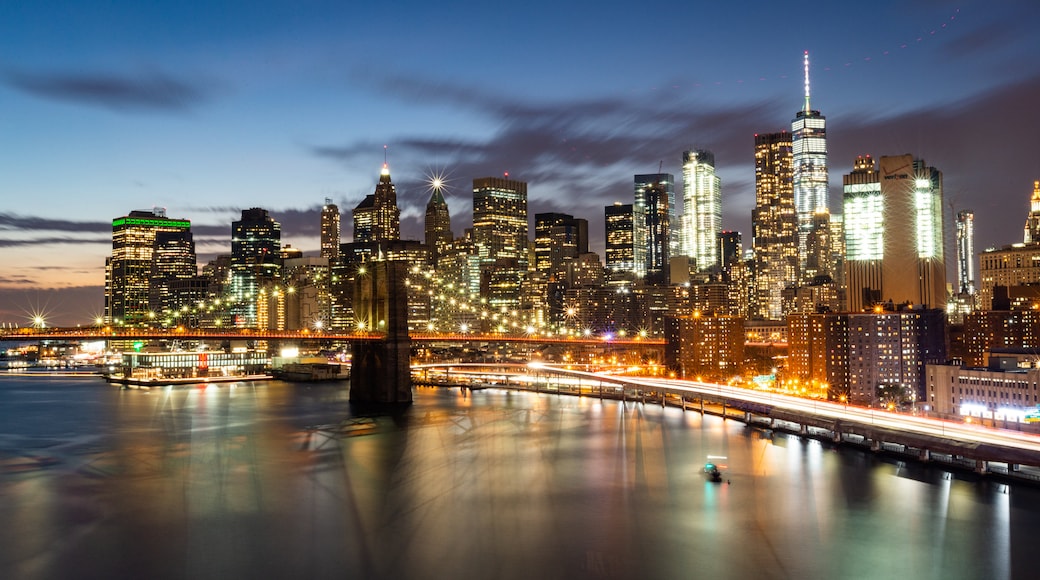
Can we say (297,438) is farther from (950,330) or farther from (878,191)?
(878,191)

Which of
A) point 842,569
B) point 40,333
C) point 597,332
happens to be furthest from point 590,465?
point 597,332

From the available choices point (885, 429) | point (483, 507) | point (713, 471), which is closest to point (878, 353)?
point (885, 429)

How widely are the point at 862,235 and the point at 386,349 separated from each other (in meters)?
95.0

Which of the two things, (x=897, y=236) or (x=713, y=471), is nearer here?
(x=713, y=471)

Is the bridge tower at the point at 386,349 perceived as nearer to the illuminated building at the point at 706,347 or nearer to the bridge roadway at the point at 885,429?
the bridge roadway at the point at 885,429

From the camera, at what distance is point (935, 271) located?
386 feet

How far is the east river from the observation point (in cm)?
Result: 2134

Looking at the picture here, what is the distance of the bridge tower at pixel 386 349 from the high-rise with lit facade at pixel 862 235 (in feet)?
281

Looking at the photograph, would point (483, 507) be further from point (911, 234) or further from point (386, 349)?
point (911, 234)

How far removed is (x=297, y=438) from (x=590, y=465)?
1508cm

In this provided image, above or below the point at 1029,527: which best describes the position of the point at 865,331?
above

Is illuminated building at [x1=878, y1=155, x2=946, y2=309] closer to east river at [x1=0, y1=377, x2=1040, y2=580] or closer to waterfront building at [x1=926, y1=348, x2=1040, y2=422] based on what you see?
waterfront building at [x1=926, y1=348, x2=1040, y2=422]

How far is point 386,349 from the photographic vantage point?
52969mm

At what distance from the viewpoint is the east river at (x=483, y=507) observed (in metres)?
21.3
